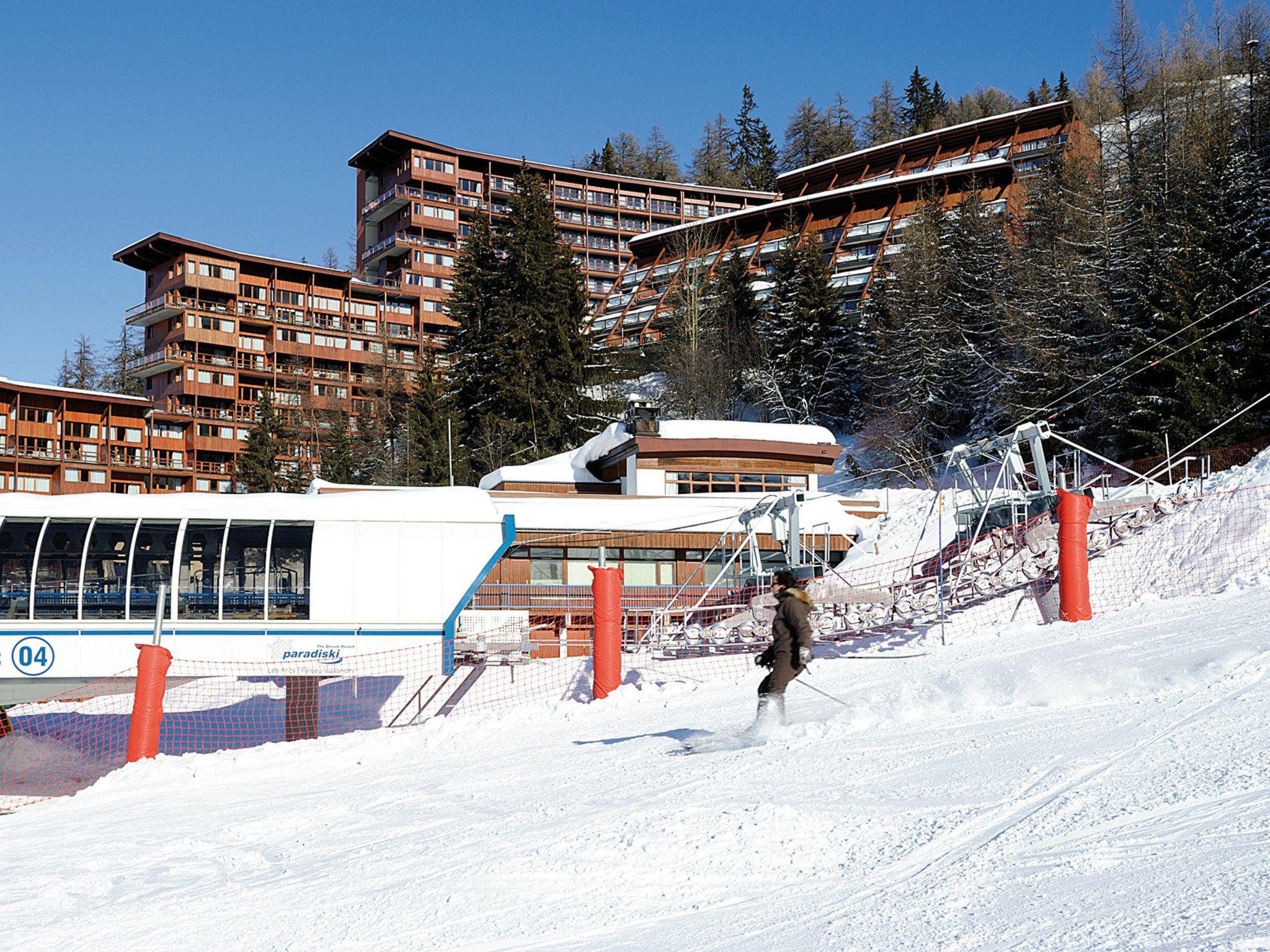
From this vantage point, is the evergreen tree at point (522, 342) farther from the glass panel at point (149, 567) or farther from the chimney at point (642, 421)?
the glass panel at point (149, 567)

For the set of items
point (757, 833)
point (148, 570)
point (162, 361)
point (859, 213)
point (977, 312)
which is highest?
point (859, 213)

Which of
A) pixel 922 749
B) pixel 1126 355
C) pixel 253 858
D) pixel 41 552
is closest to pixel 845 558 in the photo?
pixel 1126 355

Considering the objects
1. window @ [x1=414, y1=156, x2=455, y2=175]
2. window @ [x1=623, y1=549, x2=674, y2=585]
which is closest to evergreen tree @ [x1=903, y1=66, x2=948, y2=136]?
window @ [x1=414, y1=156, x2=455, y2=175]

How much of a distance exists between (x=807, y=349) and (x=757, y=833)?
48.1 m

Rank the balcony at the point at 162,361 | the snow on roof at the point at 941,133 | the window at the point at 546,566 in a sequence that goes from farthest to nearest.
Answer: the snow on roof at the point at 941,133 < the balcony at the point at 162,361 < the window at the point at 546,566

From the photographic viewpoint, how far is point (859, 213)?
6856 centimetres

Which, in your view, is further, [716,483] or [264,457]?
[264,457]

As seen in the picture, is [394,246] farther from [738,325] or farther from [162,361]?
[738,325]

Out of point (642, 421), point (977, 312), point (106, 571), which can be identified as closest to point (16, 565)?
point (106, 571)

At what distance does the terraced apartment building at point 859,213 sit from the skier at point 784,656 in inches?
1979

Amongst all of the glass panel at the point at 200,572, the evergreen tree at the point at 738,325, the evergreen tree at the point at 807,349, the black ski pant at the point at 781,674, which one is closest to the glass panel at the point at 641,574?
the glass panel at the point at 200,572

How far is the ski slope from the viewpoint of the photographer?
189 inches

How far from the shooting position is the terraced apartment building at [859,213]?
208ft

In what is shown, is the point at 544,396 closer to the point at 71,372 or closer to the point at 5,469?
the point at 5,469
